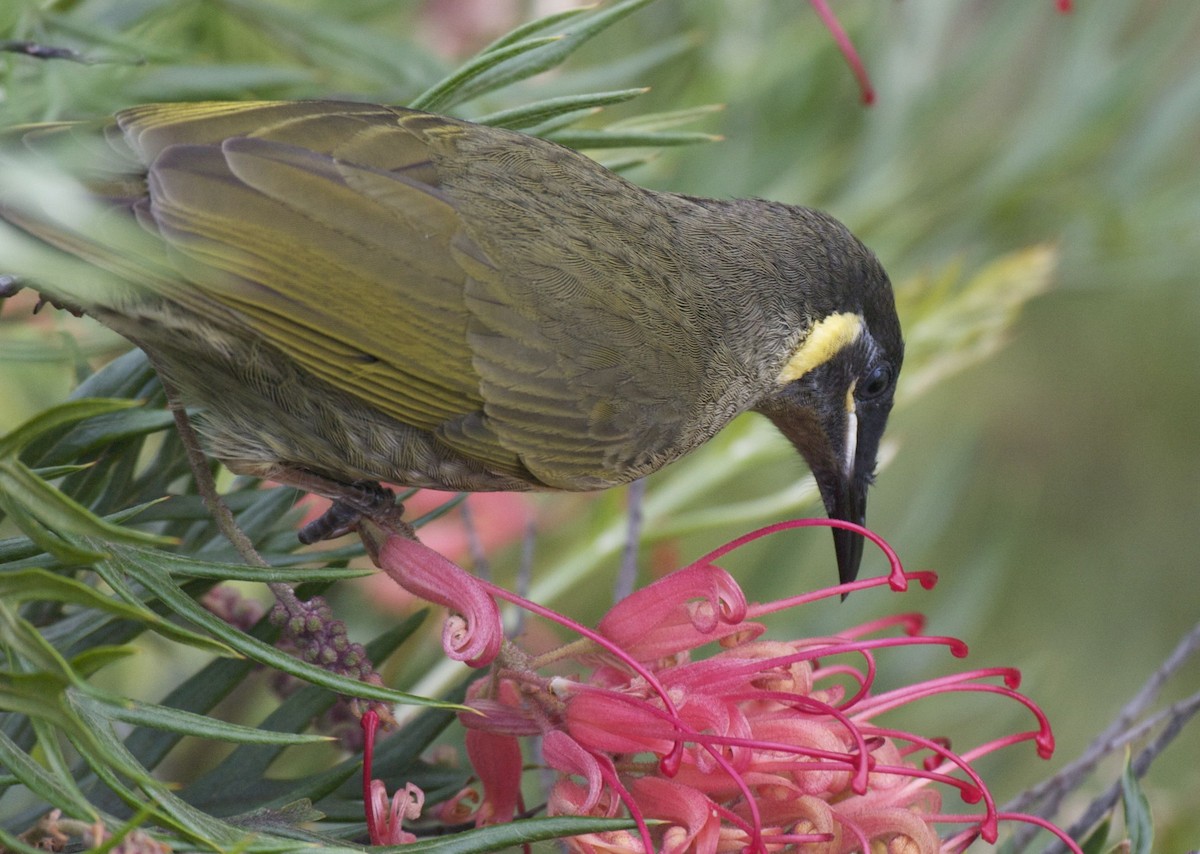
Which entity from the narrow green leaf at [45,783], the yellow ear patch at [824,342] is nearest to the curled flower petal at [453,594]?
the narrow green leaf at [45,783]

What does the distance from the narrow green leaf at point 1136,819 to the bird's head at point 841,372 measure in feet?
2.56

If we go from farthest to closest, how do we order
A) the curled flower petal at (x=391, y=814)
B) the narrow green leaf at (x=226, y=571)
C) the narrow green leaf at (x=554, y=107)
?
the narrow green leaf at (x=554, y=107)
the curled flower petal at (x=391, y=814)
the narrow green leaf at (x=226, y=571)

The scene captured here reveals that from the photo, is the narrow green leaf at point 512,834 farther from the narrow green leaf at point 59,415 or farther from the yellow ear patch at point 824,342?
the yellow ear patch at point 824,342

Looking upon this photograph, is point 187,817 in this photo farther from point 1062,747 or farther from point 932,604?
point 1062,747

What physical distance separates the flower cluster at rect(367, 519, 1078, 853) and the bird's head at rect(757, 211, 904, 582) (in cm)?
63

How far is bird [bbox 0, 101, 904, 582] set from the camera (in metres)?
1.93

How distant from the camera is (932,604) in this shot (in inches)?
144

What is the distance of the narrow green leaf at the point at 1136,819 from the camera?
5.26ft

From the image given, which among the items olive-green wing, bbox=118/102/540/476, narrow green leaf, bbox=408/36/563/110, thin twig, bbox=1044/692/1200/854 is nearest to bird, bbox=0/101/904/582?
olive-green wing, bbox=118/102/540/476

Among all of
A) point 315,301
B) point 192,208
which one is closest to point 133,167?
point 192,208

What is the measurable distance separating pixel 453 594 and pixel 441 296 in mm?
529

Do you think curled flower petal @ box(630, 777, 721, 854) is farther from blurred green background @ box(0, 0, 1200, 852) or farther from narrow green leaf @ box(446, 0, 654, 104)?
narrow green leaf @ box(446, 0, 654, 104)

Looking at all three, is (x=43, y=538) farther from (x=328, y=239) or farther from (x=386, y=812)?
(x=328, y=239)

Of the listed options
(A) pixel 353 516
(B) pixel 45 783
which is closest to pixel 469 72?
(A) pixel 353 516
